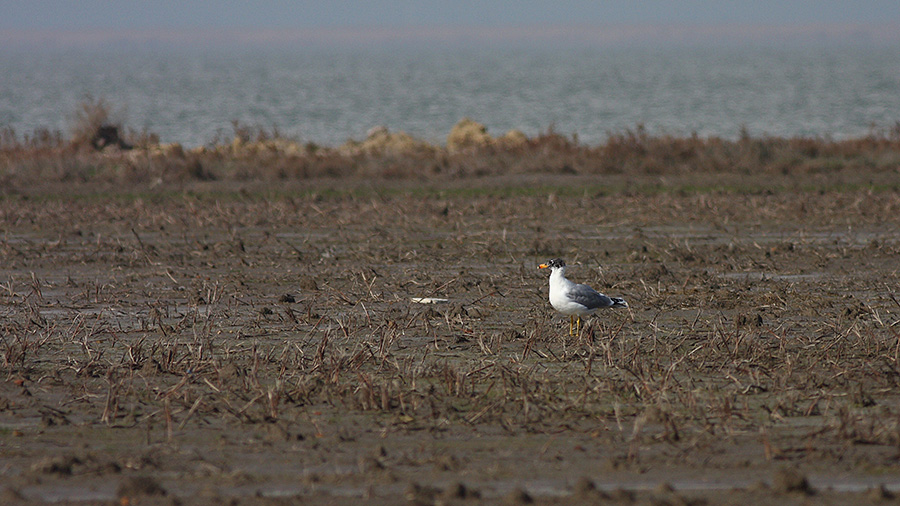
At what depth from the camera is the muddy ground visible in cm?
554

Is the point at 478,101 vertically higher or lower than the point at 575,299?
lower

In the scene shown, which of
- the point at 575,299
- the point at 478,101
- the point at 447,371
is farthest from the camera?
the point at 478,101

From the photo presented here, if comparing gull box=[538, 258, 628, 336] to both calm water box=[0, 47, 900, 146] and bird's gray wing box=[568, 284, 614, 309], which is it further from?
calm water box=[0, 47, 900, 146]

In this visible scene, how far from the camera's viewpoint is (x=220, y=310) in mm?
9875

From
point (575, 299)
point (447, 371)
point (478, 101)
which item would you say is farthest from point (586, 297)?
point (478, 101)

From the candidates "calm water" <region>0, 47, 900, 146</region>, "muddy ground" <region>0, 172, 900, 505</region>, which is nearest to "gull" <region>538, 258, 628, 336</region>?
"muddy ground" <region>0, 172, 900, 505</region>

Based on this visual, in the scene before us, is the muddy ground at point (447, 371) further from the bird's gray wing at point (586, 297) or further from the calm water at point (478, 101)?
the calm water at point (478, 101)

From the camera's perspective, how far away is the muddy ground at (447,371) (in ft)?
18.2

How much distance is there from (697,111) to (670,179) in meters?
49.3

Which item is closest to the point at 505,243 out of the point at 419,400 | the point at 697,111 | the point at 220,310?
the point at 220,310

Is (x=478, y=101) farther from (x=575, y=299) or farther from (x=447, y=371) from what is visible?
(x=447, y=371)

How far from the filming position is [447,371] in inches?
281

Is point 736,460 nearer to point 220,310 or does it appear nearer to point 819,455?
point 819,455

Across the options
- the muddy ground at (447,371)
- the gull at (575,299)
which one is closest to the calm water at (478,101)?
the muddy ground at (447,371)
